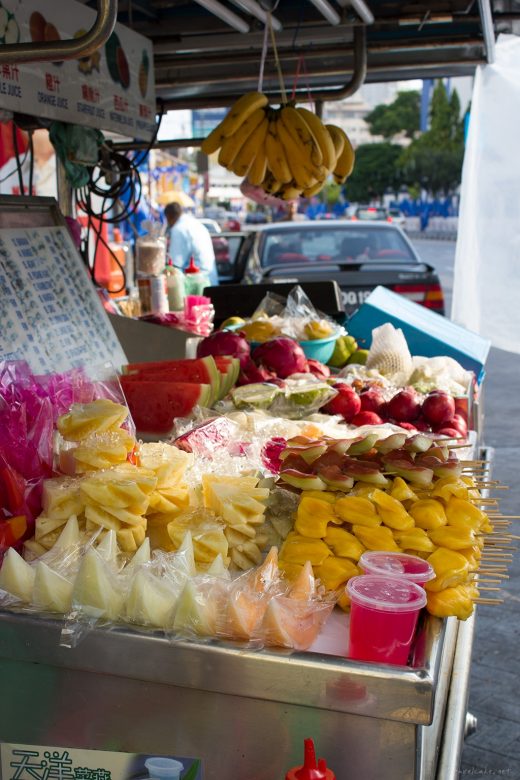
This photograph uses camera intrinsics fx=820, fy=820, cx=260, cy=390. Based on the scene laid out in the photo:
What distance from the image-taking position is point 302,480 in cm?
194

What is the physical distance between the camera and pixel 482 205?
15.5 ft

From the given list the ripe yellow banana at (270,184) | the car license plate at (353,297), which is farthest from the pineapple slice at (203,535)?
the car license plate at (353,297)

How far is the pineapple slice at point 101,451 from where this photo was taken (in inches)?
78.4

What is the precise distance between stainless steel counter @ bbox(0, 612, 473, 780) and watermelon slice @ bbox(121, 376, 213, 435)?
4.26 ft

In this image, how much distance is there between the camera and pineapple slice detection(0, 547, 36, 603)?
1745 millimetres

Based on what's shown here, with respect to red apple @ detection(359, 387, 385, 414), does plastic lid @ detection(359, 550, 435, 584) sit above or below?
above

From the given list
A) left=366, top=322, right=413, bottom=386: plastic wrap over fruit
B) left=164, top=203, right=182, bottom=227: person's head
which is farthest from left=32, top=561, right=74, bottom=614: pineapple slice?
left=164, top=203, right=182, bottom=227: person's head

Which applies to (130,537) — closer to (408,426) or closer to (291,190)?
(408,426)

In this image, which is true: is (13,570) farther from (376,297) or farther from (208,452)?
(376,297)

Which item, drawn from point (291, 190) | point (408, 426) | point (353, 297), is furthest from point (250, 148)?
point (353, 297)

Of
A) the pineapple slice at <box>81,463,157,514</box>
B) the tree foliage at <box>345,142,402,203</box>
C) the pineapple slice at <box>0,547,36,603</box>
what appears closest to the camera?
the pineapple slice at <box>0,547,36,603</box>

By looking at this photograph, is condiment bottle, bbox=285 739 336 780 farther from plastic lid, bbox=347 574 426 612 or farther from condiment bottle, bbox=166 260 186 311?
condiment bottle, bbox=166 260 186 311

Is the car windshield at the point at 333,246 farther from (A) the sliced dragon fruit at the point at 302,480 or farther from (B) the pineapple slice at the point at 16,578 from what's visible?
(B) the pineapple slice at the point at 16,578

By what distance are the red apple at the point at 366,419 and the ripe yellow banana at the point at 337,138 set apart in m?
1.58
